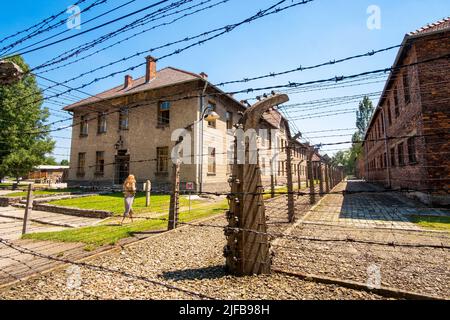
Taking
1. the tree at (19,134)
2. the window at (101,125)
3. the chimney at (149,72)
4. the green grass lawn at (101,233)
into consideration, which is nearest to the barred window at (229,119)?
the chimney at (149,72)

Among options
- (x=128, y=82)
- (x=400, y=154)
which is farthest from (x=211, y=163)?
(x=400, y=154)

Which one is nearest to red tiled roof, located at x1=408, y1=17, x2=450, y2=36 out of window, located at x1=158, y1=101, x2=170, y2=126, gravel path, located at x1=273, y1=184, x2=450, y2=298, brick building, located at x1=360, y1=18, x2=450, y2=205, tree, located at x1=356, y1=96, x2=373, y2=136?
brick building, located at x1=360, y1=18, x2=450, y2=205

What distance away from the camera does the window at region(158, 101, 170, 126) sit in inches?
→ 673

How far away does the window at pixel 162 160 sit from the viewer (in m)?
16.4

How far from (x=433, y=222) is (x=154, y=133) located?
16170 mm

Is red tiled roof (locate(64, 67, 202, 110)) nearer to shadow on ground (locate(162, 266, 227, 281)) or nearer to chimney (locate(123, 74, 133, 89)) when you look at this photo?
chimney (locate(123, 74, 133, 89))

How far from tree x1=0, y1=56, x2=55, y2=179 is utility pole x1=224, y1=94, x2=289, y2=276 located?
25559mm

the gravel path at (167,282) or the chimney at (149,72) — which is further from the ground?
the chimney at (149,72)

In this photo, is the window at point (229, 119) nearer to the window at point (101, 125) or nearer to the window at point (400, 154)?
the window at point (101, 125)

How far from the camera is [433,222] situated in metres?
6.82

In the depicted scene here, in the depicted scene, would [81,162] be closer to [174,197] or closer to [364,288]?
[174,197]

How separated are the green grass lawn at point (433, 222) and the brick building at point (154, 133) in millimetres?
9988
